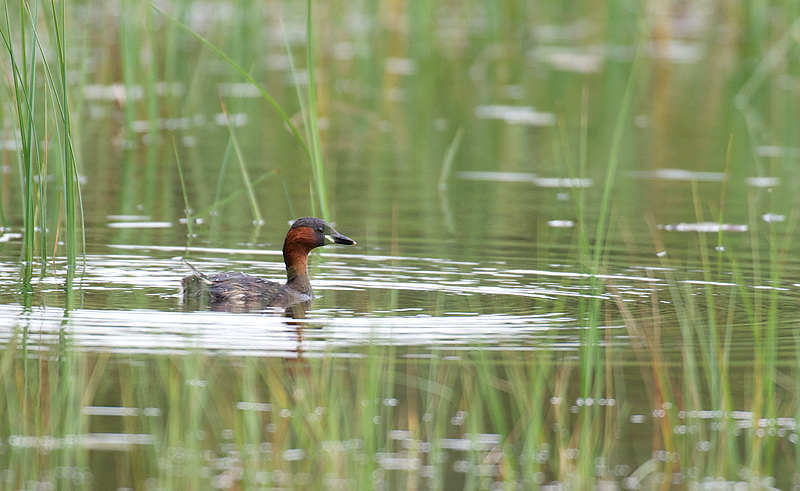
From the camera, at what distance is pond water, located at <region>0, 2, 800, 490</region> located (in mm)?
4672

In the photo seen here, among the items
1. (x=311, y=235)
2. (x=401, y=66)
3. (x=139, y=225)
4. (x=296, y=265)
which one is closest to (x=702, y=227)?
(x=311, y=235)

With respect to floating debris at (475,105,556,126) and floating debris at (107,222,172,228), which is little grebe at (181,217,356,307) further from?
floating debris at (475,105,556,126)

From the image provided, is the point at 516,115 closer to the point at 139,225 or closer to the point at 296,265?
the point at 139,225

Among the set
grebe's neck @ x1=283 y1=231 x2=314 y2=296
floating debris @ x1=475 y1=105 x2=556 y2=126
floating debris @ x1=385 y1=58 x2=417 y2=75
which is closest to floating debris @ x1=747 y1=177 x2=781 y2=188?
floating debris @ x1=475 y1=105 x2=556 y2=126

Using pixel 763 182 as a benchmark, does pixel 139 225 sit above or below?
below

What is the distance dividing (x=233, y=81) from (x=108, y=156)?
198 centimetres

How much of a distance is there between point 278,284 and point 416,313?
Answer: 985mm

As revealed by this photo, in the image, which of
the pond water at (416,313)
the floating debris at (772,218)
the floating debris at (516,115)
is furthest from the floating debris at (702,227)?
the floating debris at (516,115)

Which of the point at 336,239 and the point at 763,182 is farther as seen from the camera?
the point at 763,182

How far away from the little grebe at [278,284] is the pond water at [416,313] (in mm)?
139

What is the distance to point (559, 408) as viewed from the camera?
17.4ft

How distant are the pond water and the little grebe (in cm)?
14

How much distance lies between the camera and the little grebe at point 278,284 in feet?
23.6

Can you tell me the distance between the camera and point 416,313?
6891 mm
